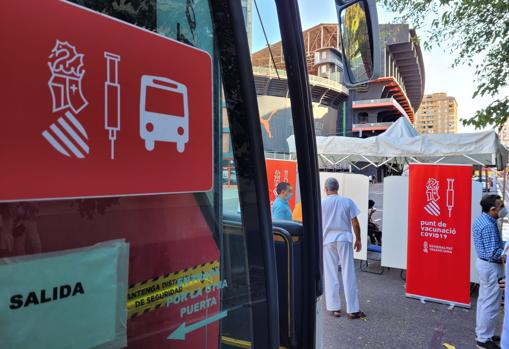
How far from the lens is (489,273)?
4.36 m

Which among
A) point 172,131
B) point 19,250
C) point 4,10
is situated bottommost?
point 19,250

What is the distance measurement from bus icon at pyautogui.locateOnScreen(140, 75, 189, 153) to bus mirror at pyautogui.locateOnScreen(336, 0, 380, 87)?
101 centimetres

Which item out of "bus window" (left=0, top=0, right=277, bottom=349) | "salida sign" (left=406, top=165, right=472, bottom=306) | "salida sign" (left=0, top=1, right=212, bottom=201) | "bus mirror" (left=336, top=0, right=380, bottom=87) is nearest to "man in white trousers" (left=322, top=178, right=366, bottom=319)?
A: "salida sign" (left=406, top=165, right=472, bottom=306)

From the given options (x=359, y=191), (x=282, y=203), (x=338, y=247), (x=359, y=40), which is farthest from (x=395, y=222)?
(x=359, y=40)

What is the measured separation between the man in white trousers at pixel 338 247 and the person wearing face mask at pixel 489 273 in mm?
1465

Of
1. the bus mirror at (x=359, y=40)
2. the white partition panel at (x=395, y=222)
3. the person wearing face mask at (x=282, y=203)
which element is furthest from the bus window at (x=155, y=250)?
the white partition panel at (x=395, y=222)

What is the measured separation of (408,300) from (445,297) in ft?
1.71

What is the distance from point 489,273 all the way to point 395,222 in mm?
2407

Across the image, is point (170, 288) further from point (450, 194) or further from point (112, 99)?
point (450, 194)

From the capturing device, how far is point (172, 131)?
3.29 ft

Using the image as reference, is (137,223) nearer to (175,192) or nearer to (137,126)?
(175,192)

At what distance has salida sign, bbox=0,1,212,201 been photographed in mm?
738

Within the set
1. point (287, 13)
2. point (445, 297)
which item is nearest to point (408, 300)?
point (445, 297)

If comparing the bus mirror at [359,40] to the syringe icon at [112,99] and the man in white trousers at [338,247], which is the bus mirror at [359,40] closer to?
the syringe icon at [112,99]
